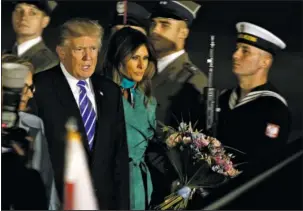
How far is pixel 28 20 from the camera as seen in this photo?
17.3 ft

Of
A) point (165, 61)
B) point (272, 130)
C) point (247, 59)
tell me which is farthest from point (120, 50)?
point (272, 130)

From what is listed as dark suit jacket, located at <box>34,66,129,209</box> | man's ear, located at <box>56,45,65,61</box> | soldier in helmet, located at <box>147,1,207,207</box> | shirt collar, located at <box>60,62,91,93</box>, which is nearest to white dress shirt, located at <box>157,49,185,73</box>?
soldier in helmet, located at <box>147,1,207,207</box>

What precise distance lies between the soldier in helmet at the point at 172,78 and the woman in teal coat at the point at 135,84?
0.25ft

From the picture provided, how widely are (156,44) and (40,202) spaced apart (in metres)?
1.79

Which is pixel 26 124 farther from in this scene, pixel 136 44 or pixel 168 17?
pixel 168 17

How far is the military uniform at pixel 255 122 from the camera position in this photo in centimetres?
537

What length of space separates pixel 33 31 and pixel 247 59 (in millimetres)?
2034

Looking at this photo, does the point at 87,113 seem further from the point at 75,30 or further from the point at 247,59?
the point at 247,59

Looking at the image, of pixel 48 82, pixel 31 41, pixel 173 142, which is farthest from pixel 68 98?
pixel 173 142

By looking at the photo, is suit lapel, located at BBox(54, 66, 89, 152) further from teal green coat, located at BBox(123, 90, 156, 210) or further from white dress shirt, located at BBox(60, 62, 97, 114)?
teal green coat, located at BBox(123, 90, 156, 210)

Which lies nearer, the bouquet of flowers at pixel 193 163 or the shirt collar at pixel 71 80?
the shirt collar at pixel 71 80

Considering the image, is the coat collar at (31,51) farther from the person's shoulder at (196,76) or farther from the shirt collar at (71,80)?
the person's shoulder at (196,76)

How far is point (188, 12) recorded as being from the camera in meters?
5.29

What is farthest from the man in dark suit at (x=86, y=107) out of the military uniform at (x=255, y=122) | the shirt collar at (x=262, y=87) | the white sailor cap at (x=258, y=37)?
the white sailor cap at (x=258, y=37)
